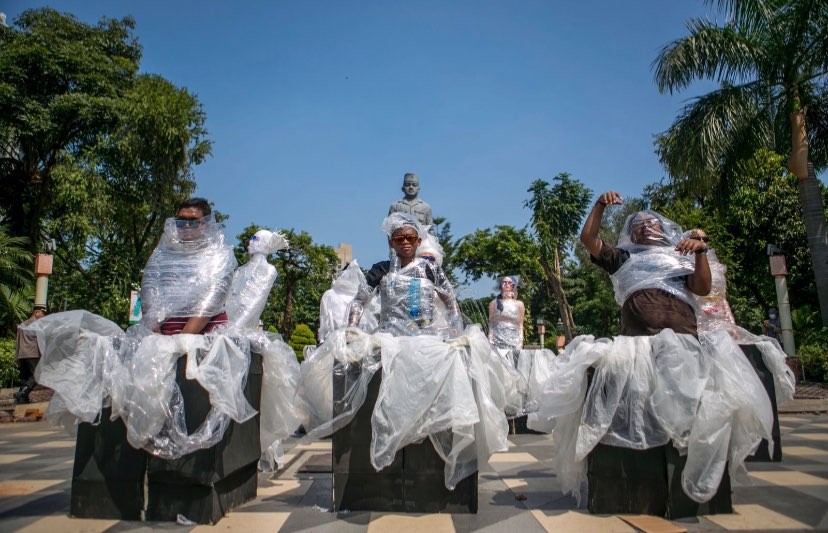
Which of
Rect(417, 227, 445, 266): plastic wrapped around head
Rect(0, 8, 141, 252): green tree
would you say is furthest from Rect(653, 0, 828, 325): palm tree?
Rect(0, 8, 141, 252): green tree

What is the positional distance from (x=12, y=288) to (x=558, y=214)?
18491 millimetres

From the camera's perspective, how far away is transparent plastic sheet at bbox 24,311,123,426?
9.23 ft

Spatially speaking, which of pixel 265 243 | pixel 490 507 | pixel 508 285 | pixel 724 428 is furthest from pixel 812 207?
pixel 490 507

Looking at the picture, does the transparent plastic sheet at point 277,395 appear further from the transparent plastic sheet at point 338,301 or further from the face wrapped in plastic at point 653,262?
the transparent plastic sheet at point 338,301

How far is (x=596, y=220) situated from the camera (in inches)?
130

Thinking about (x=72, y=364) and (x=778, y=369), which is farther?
(x=778, y=369)

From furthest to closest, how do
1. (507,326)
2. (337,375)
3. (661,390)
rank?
(507,326)
(337,375)
(661,390)

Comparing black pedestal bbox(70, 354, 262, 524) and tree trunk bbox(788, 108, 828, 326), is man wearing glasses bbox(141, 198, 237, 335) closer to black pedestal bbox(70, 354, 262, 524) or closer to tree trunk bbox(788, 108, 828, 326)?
black pedestal bbox(70, 354, 262, 524)

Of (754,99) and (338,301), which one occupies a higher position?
Answer: (754,99)

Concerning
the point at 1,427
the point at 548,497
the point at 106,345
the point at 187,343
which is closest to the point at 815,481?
the point at 548,497

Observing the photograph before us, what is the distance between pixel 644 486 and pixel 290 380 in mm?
2059

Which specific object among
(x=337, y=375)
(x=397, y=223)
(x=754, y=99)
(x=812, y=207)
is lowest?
(x=337, y=375)

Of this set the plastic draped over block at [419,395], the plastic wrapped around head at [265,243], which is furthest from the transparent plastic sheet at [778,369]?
the plastic wrapped around head at [265,243]

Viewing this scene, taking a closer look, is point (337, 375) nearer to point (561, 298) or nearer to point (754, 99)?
point (754, 99)
